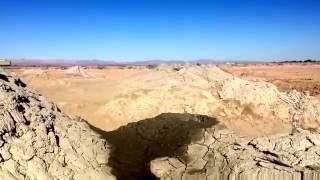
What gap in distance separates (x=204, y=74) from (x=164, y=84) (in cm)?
235

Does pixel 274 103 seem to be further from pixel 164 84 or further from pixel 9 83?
pixel 9 83

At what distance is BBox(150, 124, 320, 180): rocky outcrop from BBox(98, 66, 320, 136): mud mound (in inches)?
191

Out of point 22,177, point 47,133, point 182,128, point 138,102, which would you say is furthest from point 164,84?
point 22,177

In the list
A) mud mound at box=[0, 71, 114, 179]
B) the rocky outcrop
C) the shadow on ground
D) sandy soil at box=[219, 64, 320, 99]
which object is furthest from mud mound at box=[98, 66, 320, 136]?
sandy soil at box=[219, 64, 320, 99]

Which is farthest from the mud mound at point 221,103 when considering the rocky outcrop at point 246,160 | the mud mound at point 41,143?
the rocky outcrop at point 246,160

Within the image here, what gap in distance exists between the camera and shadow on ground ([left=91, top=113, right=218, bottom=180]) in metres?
8.28

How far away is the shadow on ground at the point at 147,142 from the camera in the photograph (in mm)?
8281

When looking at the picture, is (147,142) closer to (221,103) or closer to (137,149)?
(137,149)

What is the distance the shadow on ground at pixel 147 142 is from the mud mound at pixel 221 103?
1.88 m

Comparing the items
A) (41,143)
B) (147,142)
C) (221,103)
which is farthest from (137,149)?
(221,103)

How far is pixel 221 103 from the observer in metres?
14.4

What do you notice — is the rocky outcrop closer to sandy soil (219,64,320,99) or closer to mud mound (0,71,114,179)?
mud mound (0,71,114,179)

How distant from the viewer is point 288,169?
677 cm

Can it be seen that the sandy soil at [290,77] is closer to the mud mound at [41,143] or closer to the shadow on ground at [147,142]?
the shadow on ground at [147,142]
